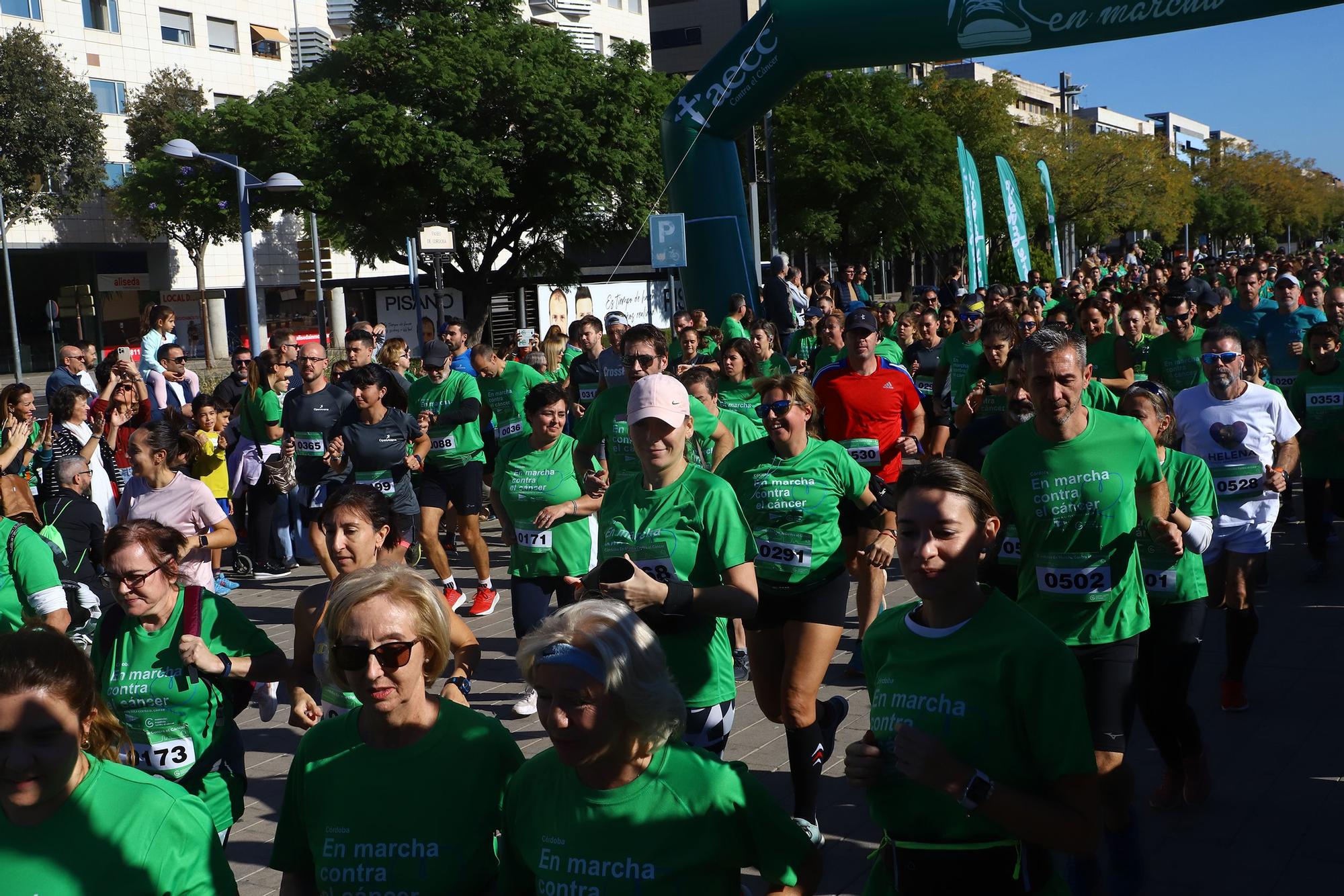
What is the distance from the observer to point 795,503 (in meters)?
5.29

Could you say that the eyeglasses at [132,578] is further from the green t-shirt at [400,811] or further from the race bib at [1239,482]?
the race bib at [1239,482]

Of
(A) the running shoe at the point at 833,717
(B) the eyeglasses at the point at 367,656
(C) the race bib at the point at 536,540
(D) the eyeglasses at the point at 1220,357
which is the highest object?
(D) the eyeglasses at the point at 1220,357

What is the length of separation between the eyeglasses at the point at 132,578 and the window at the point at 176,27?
5096 centimetres

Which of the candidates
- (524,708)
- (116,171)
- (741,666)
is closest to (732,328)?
(741,666)

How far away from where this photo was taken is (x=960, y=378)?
1039cm

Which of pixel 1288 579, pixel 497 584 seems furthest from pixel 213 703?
pixel 1288 579

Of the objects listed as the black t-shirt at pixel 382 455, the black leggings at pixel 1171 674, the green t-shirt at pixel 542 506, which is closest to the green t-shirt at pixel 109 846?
the black leggings at pixel 1171 674

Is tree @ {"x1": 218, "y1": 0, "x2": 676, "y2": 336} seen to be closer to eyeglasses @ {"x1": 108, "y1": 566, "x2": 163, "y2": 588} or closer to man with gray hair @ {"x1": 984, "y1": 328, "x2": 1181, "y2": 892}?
eyeglasses @ {"x1": 108, "y1": 566, "x2": 163, "y2": 588}

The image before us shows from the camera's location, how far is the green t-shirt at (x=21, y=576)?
4.71m

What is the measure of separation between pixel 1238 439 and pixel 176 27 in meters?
51.1

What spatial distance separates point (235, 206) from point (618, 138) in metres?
12.2

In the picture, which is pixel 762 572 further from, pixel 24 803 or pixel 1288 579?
pixel 1288 579

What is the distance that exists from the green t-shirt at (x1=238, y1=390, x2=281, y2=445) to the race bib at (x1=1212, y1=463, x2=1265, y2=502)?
7.64 metres

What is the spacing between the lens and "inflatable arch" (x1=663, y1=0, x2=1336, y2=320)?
542 inches
